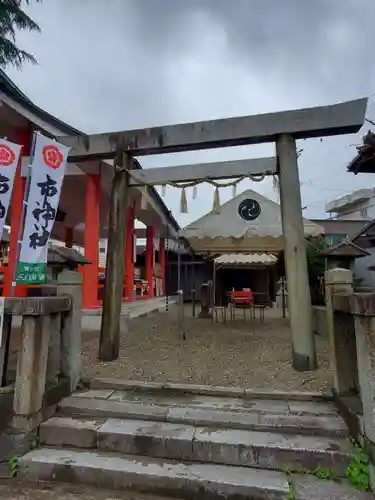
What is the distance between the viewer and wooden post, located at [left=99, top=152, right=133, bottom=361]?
Result: 475 cm

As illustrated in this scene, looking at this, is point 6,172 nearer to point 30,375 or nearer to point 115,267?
point 115,267

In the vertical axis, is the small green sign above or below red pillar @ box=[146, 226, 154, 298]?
below

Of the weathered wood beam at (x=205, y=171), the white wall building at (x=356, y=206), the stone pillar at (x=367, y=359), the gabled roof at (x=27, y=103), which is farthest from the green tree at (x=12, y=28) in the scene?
the white wall building at (x=356, y=206)

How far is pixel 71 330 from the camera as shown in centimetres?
392

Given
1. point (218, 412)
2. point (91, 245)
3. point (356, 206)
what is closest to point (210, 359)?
point (218, 412)

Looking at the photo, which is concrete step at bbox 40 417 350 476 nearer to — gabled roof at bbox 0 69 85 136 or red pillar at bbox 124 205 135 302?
gabled roof at bbox 0 69 85 136

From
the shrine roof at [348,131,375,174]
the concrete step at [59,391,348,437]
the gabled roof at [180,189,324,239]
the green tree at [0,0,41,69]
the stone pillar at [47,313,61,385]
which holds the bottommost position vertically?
the concrete step at [59,391,348,437]

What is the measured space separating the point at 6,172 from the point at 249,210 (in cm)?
→ 432

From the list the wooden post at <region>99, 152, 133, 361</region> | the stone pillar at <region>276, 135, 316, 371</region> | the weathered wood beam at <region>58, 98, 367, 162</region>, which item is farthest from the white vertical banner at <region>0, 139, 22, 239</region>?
the stone pillar at <region>276, 135, 316, 371</region>

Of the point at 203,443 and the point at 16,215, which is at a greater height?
the point at 16,215

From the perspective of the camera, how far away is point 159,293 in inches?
661

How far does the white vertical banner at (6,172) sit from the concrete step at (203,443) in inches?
107

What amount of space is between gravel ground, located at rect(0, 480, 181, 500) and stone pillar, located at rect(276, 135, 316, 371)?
8.30 feet

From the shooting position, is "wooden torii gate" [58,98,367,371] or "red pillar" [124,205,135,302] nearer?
"wooden torii gate" [58,98,367,371]
